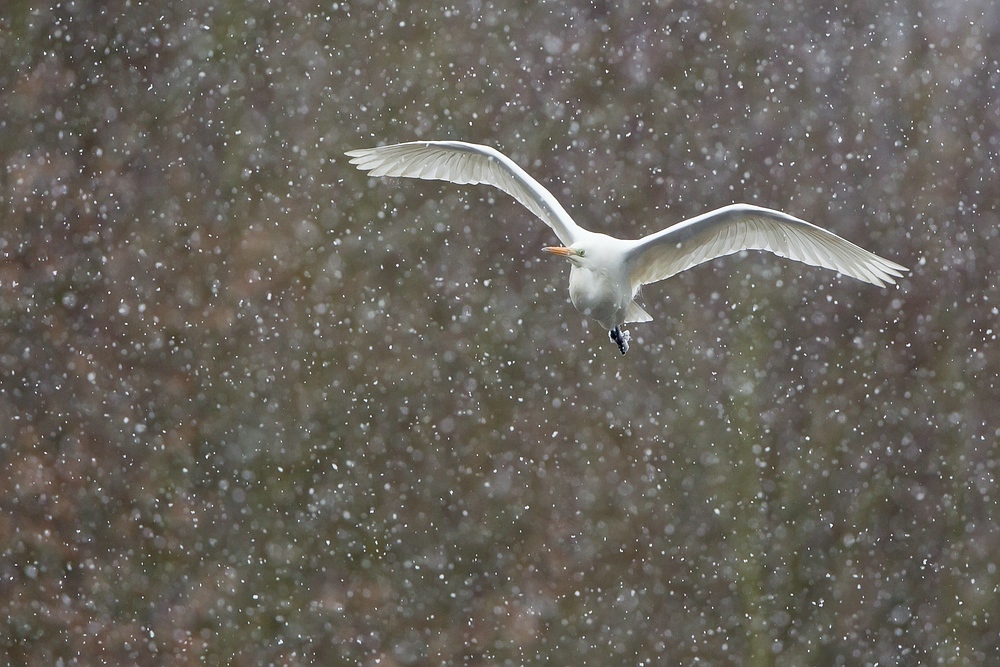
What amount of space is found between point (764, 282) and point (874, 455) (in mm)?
518

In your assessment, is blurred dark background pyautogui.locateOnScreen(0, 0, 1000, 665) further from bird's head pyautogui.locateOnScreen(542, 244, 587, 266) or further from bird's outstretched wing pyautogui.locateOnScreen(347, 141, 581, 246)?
bird's head pyautogui.locateOnScreen(542, 244, 587, 266)

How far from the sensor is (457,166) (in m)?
1.71

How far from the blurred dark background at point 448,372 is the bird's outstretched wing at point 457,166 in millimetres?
1049

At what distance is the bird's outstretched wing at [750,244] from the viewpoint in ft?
5.06

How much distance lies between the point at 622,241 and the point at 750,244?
24cm

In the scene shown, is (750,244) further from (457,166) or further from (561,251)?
(457,166)

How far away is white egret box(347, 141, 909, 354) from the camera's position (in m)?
1.48

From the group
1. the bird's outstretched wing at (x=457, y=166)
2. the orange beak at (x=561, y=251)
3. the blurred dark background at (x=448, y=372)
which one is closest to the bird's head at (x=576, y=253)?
the orange beak at (x=561, y=251)

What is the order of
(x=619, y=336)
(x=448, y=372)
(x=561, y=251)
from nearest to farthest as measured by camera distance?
(x=561, y=251) → (x=619, y=336) → (x=448, y=372)

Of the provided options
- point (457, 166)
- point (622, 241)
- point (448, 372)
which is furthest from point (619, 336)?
point (448, 372)

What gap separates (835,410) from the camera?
2.76 m

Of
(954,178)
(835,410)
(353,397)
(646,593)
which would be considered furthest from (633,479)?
(954,178)

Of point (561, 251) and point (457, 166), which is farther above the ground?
point (457, 166)

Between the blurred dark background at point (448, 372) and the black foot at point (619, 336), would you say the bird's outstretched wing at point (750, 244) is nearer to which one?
the black foot at point (619, 336)
